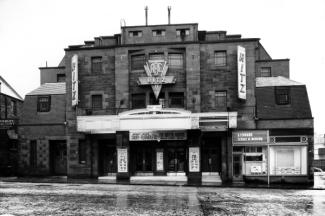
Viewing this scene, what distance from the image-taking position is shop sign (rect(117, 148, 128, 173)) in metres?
30.2

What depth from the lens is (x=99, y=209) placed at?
15266mm

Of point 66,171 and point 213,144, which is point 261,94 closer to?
point 213,144

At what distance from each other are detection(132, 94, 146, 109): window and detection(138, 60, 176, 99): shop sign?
139 centimetres

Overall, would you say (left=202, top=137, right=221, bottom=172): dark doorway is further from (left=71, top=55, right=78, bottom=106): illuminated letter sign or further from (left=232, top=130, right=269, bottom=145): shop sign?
(left=71, top=55, right=78, bottom=106): illuminated letter sign

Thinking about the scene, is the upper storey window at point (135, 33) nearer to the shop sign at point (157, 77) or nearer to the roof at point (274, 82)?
the shop sign at point (157, 77)

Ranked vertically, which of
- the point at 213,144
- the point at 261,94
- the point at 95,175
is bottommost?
the point at 95,175

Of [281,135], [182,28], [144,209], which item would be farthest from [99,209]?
[182,28]

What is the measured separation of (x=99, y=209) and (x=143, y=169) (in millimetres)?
16080

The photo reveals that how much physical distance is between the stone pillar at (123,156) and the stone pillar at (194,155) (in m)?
5.10

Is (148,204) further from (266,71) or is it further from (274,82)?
(266,71)

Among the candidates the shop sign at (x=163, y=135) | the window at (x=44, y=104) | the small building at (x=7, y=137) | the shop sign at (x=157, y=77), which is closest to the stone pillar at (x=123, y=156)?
the shop sign at (x=163, y=135)

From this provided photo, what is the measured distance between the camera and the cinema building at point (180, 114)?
29.0 m

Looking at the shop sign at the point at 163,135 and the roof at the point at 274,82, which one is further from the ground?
the roof at the point at 274,82

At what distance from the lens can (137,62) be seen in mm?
31312
